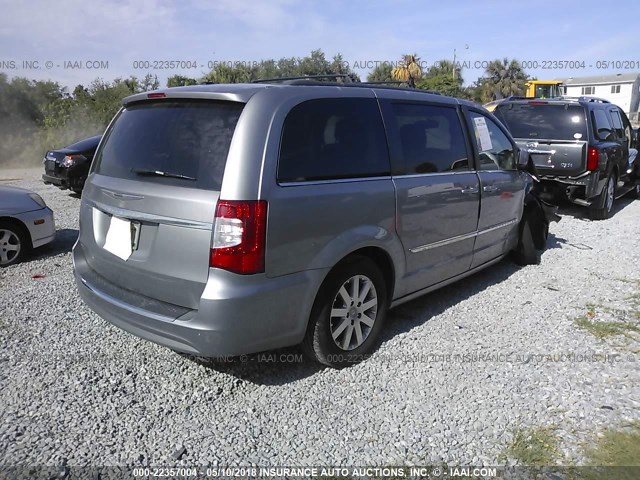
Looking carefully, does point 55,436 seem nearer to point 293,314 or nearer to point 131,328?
point 131,328

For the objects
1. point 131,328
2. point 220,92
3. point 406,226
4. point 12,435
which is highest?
point 220,92

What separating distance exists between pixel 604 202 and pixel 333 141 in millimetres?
7107

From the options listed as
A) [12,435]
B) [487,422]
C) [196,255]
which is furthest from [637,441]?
[12,435]

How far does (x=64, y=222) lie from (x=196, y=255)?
6.29 meters

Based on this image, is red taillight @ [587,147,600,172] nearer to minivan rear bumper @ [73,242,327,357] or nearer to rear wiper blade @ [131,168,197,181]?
minivan rear bumper @ [73,242,327,357]

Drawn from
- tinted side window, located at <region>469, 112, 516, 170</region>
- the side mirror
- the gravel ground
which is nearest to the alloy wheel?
the gravel ground

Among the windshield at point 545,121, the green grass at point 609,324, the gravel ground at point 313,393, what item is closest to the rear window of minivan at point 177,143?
the gravel ground at point 313,393

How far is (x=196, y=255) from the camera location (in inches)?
107

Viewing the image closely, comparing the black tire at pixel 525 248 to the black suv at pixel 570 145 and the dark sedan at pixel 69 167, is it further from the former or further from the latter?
the dark sedan at pixel 69 167

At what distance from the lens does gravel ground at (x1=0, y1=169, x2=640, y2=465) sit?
105 inches

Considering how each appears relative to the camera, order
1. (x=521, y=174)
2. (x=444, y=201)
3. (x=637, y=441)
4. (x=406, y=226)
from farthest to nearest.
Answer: (x=521, y=174) < (x=444, y=201) < (x=406, y=226) < (x=637, y=441)

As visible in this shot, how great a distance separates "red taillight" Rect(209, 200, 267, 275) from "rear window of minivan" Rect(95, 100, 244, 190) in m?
0.17

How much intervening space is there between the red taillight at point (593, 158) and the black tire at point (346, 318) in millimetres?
5855

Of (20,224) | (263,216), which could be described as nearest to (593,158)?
(263,216)
